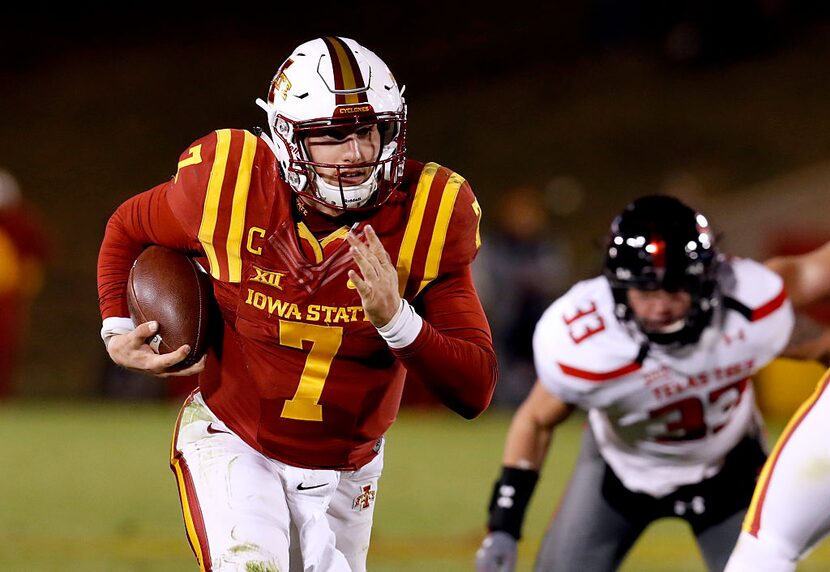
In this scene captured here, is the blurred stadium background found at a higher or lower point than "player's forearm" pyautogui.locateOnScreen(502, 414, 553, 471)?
lower

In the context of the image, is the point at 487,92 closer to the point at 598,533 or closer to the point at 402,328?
the point at 598,533

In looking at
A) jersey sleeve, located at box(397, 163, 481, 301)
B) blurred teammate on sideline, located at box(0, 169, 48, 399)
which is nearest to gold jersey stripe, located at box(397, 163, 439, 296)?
jersey sleeve, located at box(397, 163, 481, 301)

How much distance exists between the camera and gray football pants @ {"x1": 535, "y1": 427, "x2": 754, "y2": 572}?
4.01m

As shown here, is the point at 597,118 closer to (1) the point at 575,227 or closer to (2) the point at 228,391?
(1) the point at 575,227

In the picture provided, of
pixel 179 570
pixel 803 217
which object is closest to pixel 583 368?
pixel 179 570

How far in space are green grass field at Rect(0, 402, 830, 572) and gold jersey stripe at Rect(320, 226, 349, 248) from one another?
7.58ft

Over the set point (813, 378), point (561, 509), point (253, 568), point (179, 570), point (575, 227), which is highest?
point (253, 568)

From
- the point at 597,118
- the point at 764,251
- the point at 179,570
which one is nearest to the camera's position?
the point at 179,570

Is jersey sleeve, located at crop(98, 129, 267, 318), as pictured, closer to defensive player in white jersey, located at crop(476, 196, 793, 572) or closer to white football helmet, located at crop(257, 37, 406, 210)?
white football helmet, located at crop(257, 37, 406, 210)

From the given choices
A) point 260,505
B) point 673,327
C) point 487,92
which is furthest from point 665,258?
point 487,92

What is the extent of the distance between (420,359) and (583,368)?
884mm

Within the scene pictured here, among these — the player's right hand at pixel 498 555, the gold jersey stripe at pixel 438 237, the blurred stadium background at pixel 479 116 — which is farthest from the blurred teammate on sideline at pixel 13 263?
the gold jersey stripe at pixel 438 237

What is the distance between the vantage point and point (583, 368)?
379 centimetres

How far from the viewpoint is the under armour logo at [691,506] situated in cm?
400
